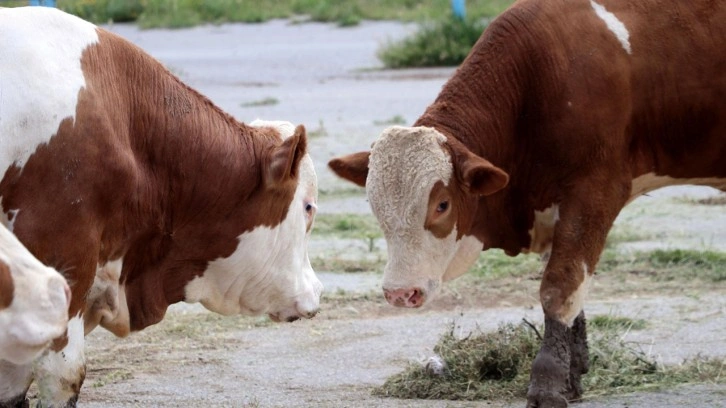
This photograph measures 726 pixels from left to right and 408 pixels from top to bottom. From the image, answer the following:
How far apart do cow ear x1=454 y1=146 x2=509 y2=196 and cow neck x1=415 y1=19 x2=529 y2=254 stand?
0.58 feet

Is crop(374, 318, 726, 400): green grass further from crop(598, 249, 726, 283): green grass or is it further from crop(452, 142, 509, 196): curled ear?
crop(598, 249, 726, 283): green grass

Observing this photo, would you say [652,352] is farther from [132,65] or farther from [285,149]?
[132,65]

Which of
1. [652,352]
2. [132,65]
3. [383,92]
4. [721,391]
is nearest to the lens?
[132,65]

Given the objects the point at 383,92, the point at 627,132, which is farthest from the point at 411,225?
the point at 383,92

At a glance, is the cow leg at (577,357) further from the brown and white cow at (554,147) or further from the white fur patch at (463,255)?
the white fur patch at (463,255)

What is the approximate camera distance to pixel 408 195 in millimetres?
6211

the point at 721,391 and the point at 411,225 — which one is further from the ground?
the point at 411,225

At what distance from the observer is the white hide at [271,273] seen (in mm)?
6195

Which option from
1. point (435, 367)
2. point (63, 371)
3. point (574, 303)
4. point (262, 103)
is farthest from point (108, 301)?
point (262, 103)

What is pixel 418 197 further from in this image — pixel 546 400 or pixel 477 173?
pixel 546 400

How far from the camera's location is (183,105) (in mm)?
5945

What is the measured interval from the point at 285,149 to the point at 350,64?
572 inches

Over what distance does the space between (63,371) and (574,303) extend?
2.24 meters

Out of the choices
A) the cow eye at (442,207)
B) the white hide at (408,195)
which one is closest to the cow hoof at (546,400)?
the white hide at (408,195)
